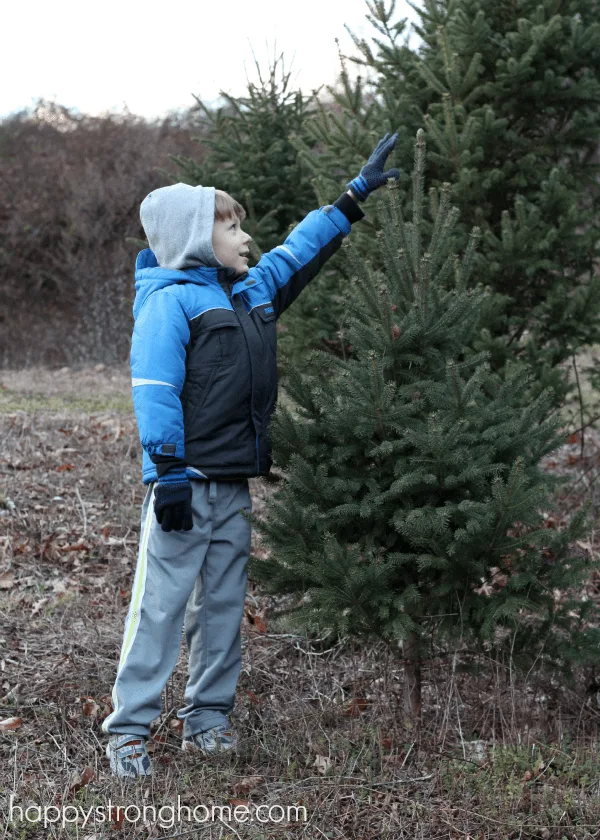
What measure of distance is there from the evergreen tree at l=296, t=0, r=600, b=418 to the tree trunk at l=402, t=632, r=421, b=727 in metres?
2.46

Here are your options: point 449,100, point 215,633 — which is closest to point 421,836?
point 215,633

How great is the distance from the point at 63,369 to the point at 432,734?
12.4 m

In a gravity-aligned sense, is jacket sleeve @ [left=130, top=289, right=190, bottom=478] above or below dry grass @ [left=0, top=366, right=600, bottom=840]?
above

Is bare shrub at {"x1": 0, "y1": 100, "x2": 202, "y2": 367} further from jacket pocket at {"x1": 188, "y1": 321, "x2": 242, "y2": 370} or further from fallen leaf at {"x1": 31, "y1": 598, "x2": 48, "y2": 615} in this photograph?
jacket pocket at {"x1": 188, "y1": 321, "x2": 242, "y2": 370}

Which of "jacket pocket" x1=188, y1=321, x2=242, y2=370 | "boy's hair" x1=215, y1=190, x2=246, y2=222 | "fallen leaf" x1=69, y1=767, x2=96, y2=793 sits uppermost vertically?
"boy's hair" x1=215, y1=190, x2=246, y2=222


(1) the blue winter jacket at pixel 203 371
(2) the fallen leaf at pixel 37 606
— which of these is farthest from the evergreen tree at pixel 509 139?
(2) the fallen leaf at pixel 37 606

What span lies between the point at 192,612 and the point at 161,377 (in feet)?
3.44

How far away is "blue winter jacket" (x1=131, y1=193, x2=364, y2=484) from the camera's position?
3.50 meters

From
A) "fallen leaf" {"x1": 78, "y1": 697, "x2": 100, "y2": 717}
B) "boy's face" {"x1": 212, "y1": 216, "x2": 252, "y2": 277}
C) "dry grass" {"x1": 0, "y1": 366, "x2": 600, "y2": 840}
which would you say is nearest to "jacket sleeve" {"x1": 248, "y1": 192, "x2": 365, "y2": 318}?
"boy's face" {"x1": 212, "y1": 216, "x2": 252, "y2": 277}

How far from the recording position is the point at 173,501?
3414mm

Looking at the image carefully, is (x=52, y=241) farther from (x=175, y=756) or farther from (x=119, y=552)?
(x=175, y=756)

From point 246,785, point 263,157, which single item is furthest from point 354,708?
point 263,157

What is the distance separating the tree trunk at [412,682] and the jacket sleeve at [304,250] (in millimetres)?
1556

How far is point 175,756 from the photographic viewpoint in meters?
3.82
